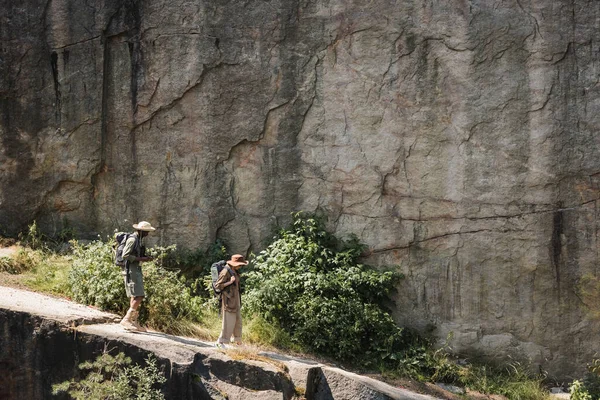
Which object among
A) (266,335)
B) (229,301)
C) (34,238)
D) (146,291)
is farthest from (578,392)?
(34,238)

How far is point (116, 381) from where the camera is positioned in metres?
9.25

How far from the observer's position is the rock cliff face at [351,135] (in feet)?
39.6

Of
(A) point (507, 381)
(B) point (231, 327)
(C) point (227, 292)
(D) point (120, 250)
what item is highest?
(D) point (120, 250)

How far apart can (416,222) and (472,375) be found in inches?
86.7

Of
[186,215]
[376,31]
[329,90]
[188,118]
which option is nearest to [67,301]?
[186,215]

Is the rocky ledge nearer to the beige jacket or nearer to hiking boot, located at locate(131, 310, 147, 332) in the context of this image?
hiking boot, located at locate(131, 310, 147, 332)

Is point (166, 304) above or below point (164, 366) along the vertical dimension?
above

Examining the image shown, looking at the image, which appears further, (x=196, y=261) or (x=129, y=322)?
(x=196, y=261)

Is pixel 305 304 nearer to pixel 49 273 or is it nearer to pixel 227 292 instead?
pixel 227 292

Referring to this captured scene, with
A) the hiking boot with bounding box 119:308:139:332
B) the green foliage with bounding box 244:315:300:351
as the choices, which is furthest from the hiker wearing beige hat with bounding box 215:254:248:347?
the hiking boot with bounding box 119:308:139:332

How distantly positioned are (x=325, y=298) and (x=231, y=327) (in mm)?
1564

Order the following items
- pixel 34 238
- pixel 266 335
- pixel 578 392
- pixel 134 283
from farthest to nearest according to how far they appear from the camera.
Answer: pixel 34 238, pixel 266 335, pixel 578 392, pixel 134 283

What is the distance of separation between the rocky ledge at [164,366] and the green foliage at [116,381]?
17 cm

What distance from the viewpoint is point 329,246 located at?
1258cm
